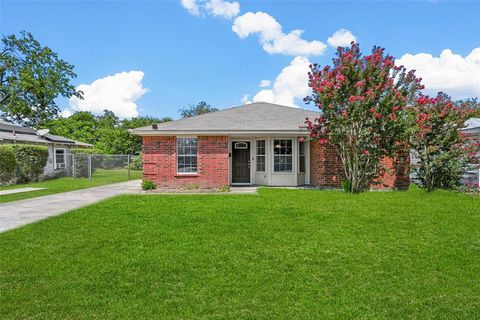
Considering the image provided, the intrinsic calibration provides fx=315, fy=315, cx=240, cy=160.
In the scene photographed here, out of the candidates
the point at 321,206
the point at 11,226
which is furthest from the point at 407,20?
the point at 11,226

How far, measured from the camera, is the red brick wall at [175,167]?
12.7 meters

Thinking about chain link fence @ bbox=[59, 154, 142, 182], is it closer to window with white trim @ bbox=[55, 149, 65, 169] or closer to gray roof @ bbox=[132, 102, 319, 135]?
window with white trim @ bbox=[55, 149, 65, 169]

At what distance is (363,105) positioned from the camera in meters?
10.3

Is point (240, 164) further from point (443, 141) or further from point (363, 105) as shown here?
point (443, 141)

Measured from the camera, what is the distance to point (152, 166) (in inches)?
505

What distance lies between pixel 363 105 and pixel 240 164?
565 centimetres

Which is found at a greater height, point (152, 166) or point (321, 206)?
point (152, 166)

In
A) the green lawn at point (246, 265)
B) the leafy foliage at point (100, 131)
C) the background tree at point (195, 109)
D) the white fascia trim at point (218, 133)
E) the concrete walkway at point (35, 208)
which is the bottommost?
the green lawn at point (246, 265)

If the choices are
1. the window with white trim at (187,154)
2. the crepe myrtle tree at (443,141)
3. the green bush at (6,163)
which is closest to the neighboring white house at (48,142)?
the green bush at (6,163)

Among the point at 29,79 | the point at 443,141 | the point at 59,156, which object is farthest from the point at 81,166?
the point at 443,141

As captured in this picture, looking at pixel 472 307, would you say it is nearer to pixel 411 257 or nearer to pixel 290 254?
pixel 411 257

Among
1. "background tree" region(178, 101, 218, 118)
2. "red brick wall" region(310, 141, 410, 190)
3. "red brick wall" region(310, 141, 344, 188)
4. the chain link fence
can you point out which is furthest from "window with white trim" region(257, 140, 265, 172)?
"background tree" region(178, 101, 218, 118)

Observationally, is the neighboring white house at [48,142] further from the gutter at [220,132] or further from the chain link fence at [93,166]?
the gutter at [220,132]

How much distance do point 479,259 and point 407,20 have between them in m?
8.53
